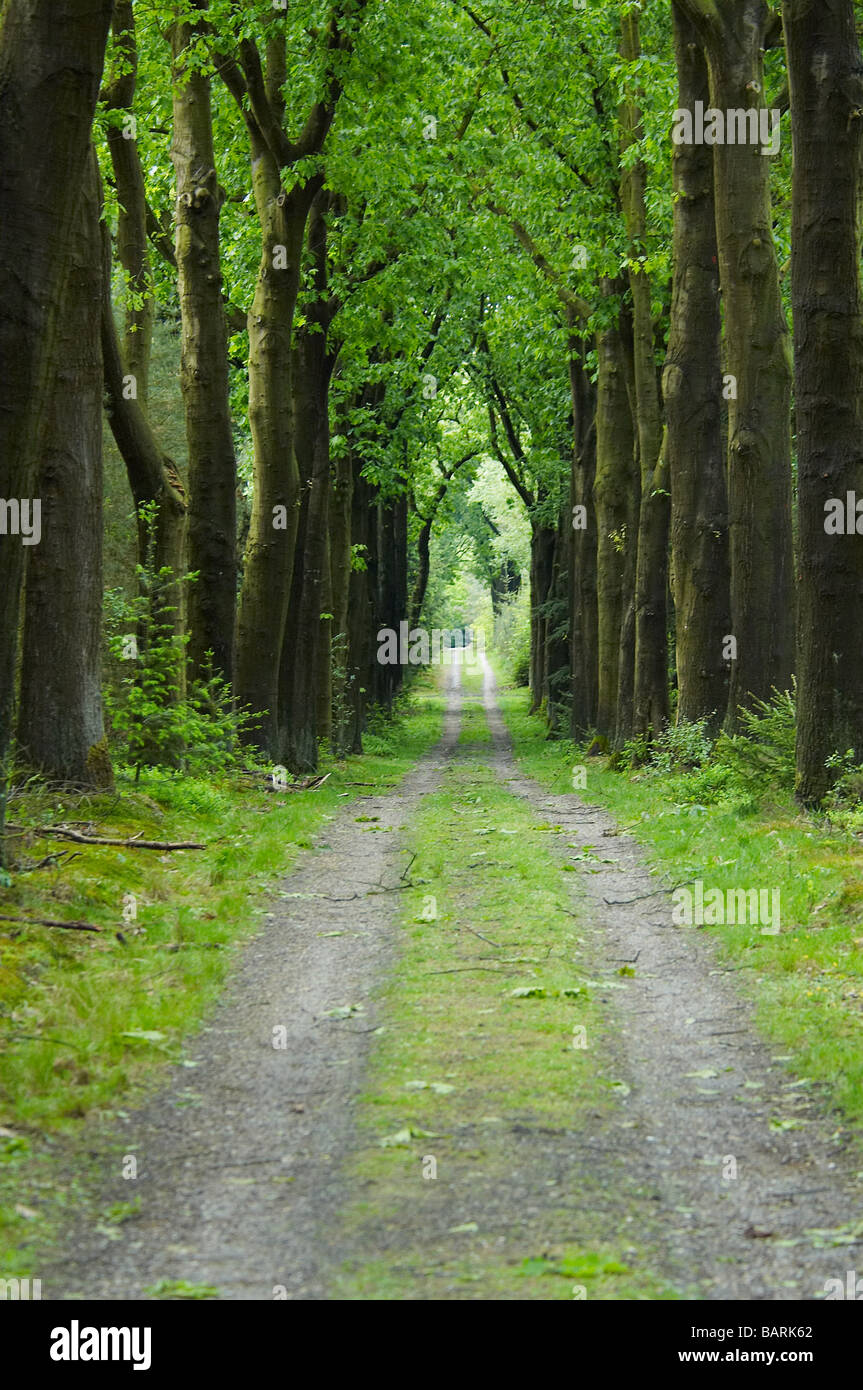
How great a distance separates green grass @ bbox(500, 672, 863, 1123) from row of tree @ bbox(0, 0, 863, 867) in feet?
3.71

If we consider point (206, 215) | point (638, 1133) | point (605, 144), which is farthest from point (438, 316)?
point (638, 1133)

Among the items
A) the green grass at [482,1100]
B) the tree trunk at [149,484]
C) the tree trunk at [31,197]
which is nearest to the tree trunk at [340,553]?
the tree trunk at [149,484]

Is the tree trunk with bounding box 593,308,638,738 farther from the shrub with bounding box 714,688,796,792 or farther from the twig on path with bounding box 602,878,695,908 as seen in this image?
the twig on path with bounding box 602,878,695,908

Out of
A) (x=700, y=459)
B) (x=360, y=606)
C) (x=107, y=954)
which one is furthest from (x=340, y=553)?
(x=107, y=954)

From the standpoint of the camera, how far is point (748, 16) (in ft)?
50.9

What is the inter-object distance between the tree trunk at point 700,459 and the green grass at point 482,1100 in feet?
24.7

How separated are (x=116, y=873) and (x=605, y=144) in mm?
16868

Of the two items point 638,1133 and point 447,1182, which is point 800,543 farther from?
point 447,1182

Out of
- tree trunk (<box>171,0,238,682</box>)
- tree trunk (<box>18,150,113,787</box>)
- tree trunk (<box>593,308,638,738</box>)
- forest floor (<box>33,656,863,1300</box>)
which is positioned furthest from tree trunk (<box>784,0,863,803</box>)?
tree trunk (<box>593,308,638,738</box>)

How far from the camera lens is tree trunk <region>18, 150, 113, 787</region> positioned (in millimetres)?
12094

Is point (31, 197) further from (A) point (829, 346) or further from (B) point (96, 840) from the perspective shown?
(A) point (829, 346)

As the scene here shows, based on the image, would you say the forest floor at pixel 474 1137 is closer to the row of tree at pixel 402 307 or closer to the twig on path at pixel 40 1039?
the twig on path at pixel 40 1039

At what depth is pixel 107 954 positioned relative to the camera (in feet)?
28.0

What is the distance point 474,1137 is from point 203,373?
13385 millimetres
